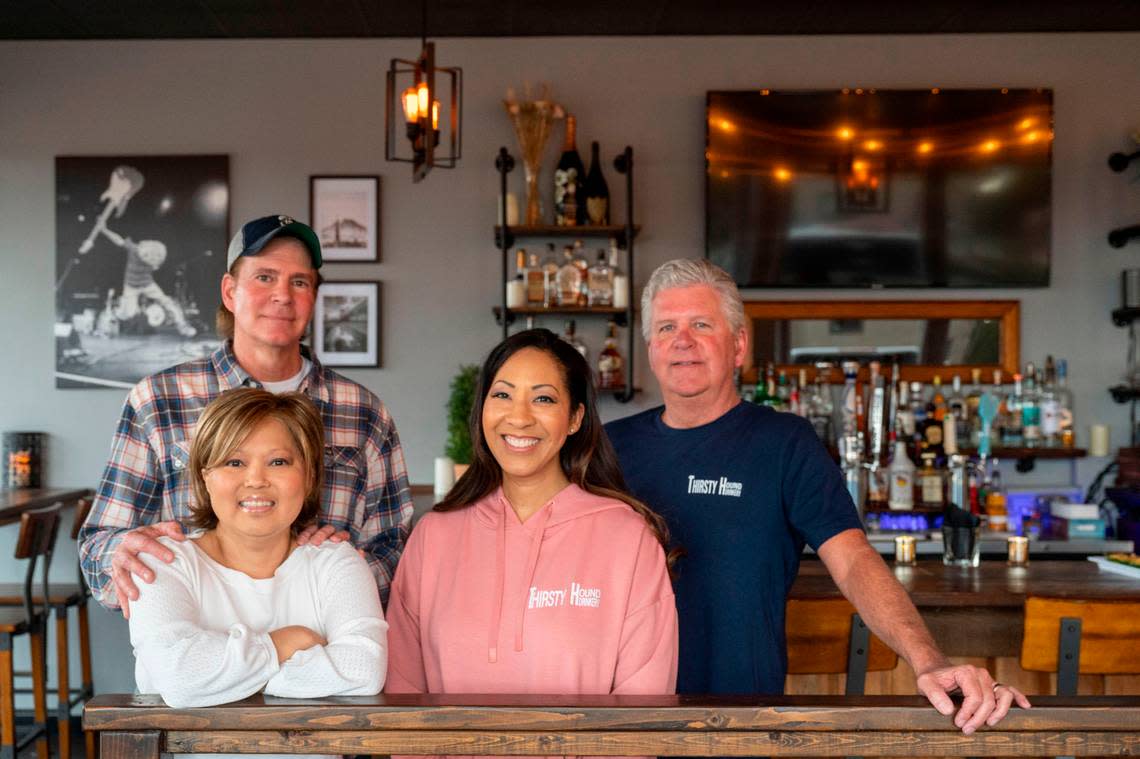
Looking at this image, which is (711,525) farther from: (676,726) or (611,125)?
(611,125)

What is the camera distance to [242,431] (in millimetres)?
1646

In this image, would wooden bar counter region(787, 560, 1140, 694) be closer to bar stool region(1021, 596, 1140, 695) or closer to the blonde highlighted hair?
bar stool region(1021, 596, 1140, 695)

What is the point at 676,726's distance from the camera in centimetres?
135

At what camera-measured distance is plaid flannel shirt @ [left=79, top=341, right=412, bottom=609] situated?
198cm

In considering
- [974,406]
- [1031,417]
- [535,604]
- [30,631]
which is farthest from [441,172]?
[535,604]

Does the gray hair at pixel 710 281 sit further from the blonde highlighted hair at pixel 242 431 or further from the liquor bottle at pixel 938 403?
the liquor bottle at pixel 938 403

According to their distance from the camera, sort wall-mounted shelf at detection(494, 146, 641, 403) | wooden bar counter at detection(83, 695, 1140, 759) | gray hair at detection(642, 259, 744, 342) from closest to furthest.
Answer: wooden bar counter at detection(83, 695, 1140, 759), gray hair at detection(642, 259, 744, 342), wall-mounted shelf at detection(494, 146, 641, 403)

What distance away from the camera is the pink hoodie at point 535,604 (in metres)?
1.63

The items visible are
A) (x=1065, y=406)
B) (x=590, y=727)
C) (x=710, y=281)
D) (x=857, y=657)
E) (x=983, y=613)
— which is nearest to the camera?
(x=590, y=727)

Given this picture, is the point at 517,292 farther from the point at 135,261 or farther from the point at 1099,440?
the point at 1099,440

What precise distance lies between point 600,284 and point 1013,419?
1894 millimetres

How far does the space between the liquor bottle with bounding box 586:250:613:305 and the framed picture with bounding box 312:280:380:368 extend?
0.94 meters

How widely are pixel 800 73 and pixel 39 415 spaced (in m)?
3.71

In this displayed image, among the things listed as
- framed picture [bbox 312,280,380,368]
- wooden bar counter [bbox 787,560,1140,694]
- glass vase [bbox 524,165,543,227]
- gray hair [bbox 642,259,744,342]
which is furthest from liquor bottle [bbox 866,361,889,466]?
gray hair [bbox 642,259,744,342]
